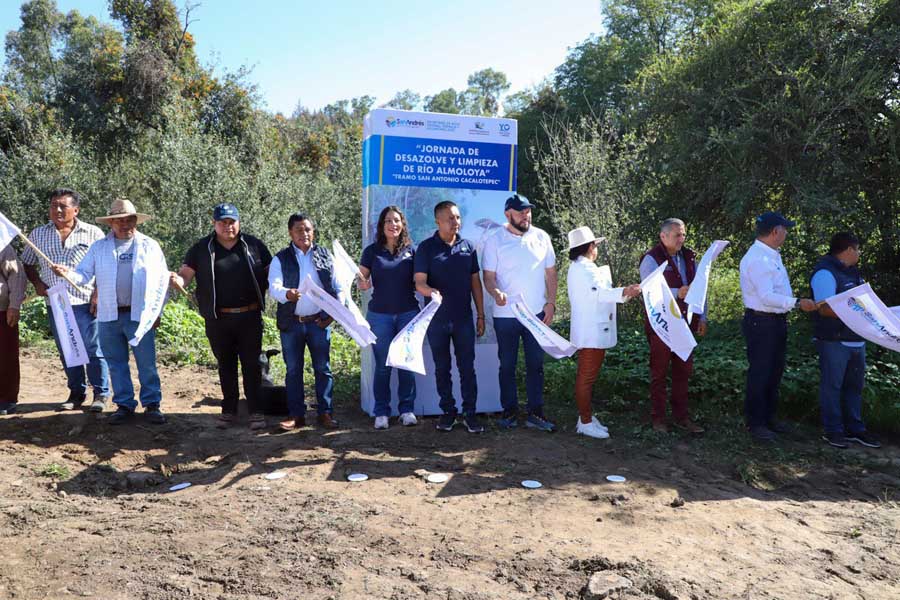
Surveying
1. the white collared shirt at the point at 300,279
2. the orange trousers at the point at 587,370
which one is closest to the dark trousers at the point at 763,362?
the orange trousers at the point at 587,370

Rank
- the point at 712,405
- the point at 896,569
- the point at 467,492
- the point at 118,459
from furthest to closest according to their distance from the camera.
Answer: the point at 712,405 → the point at 118,459 → the point at 467,492 → the point at 896,569

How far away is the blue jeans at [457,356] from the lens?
6.11 meters

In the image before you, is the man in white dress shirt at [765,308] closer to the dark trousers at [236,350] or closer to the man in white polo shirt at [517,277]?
the man in white polo shirt at [517,277]

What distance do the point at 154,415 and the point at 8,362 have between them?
Result: 1.58m

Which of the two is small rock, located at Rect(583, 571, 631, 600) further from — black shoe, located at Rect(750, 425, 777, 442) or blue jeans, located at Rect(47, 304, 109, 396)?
blue jeans, located at Rect(47, 304, 109, 396)

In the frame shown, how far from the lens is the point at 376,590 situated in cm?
336

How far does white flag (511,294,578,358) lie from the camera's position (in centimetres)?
586

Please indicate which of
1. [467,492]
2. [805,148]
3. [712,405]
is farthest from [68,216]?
[805,148]

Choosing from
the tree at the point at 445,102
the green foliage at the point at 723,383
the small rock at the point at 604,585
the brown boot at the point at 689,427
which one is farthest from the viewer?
the tree at the point at 445,102

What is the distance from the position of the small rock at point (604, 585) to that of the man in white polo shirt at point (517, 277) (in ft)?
9.16

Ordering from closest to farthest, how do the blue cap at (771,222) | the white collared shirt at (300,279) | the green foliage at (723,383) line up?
the white collared shirt at (300,279) < the blue cap at (771,222) < the green foliage at (723,383)

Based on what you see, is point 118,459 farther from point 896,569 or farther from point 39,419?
point 896,569

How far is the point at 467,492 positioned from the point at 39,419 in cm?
417

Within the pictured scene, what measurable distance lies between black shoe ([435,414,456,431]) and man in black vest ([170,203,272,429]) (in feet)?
5.26
